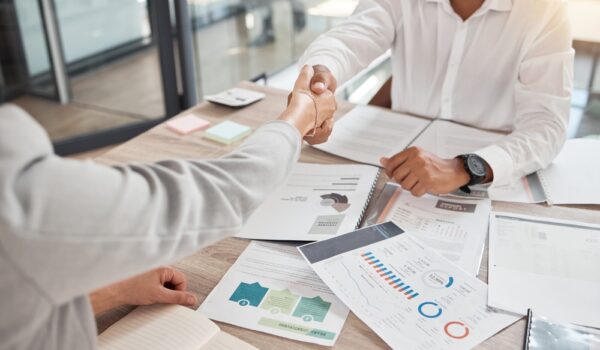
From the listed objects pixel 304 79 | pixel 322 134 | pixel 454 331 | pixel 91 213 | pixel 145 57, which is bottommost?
pixel 145 57

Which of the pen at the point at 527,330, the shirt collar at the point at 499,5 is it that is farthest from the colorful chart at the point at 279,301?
the shirt collar at the point at 499,5

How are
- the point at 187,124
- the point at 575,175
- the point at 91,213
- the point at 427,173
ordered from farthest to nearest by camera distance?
the point at 187,124 → the point at 575,175 → the point at 427,173 → the point at 91,213

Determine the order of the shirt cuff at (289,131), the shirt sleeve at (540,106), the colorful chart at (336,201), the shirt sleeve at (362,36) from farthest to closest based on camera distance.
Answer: the shirt sleeve at (362,36) → the shirt sleeve at (540,106) → the colorful chart at (336,201) → the shirt cuff at (289,131)

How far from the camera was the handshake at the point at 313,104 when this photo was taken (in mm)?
974

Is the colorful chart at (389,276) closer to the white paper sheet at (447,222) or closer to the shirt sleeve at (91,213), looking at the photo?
the white paper sheet at (447,222)

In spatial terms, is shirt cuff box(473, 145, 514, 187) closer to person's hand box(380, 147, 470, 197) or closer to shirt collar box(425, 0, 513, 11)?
person's hand box(380, 147, 470, 197)

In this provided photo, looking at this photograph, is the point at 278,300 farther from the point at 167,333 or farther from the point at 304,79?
the point at 304,79

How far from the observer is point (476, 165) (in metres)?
1.17

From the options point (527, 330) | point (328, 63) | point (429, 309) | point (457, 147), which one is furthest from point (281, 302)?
point (328, 63)

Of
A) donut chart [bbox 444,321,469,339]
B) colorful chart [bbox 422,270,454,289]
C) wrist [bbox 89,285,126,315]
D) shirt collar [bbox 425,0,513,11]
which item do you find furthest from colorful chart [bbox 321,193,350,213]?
shirt collar [bbox 425,0,513,11]

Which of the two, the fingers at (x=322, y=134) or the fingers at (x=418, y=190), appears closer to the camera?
the fingers at (x=418, y=190)

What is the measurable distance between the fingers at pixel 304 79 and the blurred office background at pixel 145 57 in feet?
5.11

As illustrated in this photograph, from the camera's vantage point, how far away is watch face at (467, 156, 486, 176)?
1.16 metres

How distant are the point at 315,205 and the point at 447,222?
0.27 meters
